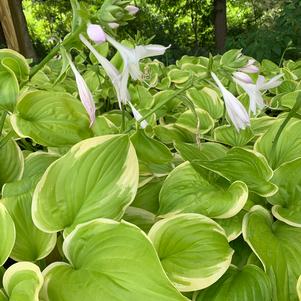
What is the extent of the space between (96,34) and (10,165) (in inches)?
11.3

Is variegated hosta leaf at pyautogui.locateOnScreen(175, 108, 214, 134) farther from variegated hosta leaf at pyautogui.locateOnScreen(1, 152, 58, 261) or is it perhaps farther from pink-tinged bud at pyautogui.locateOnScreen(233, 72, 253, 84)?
variegated hosta leaf at pyautogui.locateOnScreen(1, 152, 58, 261)

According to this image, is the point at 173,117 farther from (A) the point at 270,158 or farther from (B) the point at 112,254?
(B) the point at 112,254

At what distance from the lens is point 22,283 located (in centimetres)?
48

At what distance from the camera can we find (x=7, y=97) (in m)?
0.72

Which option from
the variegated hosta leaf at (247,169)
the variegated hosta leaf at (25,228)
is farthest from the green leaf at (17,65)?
the variegated hosta leaf at (247,169)

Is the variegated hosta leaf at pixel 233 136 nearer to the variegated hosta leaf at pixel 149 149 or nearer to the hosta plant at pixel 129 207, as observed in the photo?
the hosta plant at pixel 129 207

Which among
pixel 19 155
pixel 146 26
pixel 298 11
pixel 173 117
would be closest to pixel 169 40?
pixel 146 26

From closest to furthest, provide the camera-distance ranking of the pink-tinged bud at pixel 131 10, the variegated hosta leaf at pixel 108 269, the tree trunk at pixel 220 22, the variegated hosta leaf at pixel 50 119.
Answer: the variegated hosta leaf at pixel 108 269 < the pink-tinged bud at pixel 131 10 < the variegated hosta leaf at pixel 50 119 < the tree trunk at pixel 220 22

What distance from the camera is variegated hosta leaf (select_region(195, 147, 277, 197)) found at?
2.05 ft

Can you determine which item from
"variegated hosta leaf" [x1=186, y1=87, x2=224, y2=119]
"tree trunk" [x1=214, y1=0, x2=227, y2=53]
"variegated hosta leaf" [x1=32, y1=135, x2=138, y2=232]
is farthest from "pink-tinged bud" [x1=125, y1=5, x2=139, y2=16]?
"tree trunk" [x1=214, y1=0, x2=227, y2=53]

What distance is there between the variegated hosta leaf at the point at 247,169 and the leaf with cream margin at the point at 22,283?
26 centimetres

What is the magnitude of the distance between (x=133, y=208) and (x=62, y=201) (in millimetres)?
103

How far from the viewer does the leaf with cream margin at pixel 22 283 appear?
0.46 metres

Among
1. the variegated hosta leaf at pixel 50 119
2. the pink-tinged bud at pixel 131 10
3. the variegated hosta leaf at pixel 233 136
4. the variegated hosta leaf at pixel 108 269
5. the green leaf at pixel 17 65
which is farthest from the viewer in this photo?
the variegated hosta leaf at pixel 233 136
